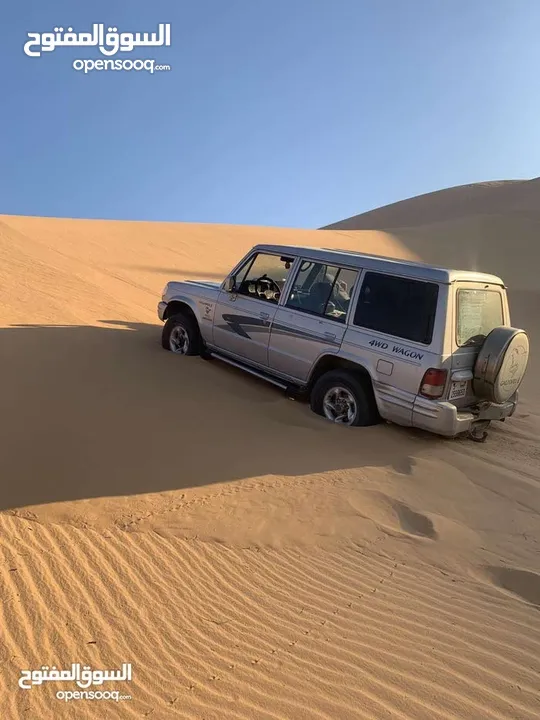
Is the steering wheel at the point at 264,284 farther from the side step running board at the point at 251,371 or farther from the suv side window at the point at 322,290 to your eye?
the side step running board at the point at 251,371

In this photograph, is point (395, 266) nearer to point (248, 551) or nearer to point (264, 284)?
point (264, 284)

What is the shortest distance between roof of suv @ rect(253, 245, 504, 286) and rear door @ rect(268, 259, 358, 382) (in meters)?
0.10

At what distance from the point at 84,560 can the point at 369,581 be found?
1.76 m

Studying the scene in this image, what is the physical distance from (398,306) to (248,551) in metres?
3.02

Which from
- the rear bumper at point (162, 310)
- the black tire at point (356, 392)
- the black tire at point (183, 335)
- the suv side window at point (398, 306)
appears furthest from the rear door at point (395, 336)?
the rear bumper at point (162, 310)

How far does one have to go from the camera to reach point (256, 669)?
2.63 meters

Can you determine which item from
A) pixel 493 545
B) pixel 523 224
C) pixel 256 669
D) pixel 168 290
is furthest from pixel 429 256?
pixel 256 669

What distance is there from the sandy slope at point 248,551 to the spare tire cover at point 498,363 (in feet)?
2.12

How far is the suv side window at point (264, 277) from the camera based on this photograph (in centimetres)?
666

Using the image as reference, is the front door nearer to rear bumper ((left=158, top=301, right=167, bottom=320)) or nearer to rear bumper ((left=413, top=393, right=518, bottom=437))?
rear bumper ((left=158, top=301, right=167, bottom=320))

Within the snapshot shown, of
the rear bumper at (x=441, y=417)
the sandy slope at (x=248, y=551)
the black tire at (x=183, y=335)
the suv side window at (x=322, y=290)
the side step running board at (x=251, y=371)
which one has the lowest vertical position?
the sandy slope at (x=248, y=551)

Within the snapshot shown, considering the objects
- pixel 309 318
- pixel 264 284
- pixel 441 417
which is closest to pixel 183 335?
pixel 264 284

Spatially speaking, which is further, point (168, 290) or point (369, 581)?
point (168, 290)

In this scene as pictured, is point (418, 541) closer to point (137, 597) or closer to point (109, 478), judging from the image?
point (137, 597)
